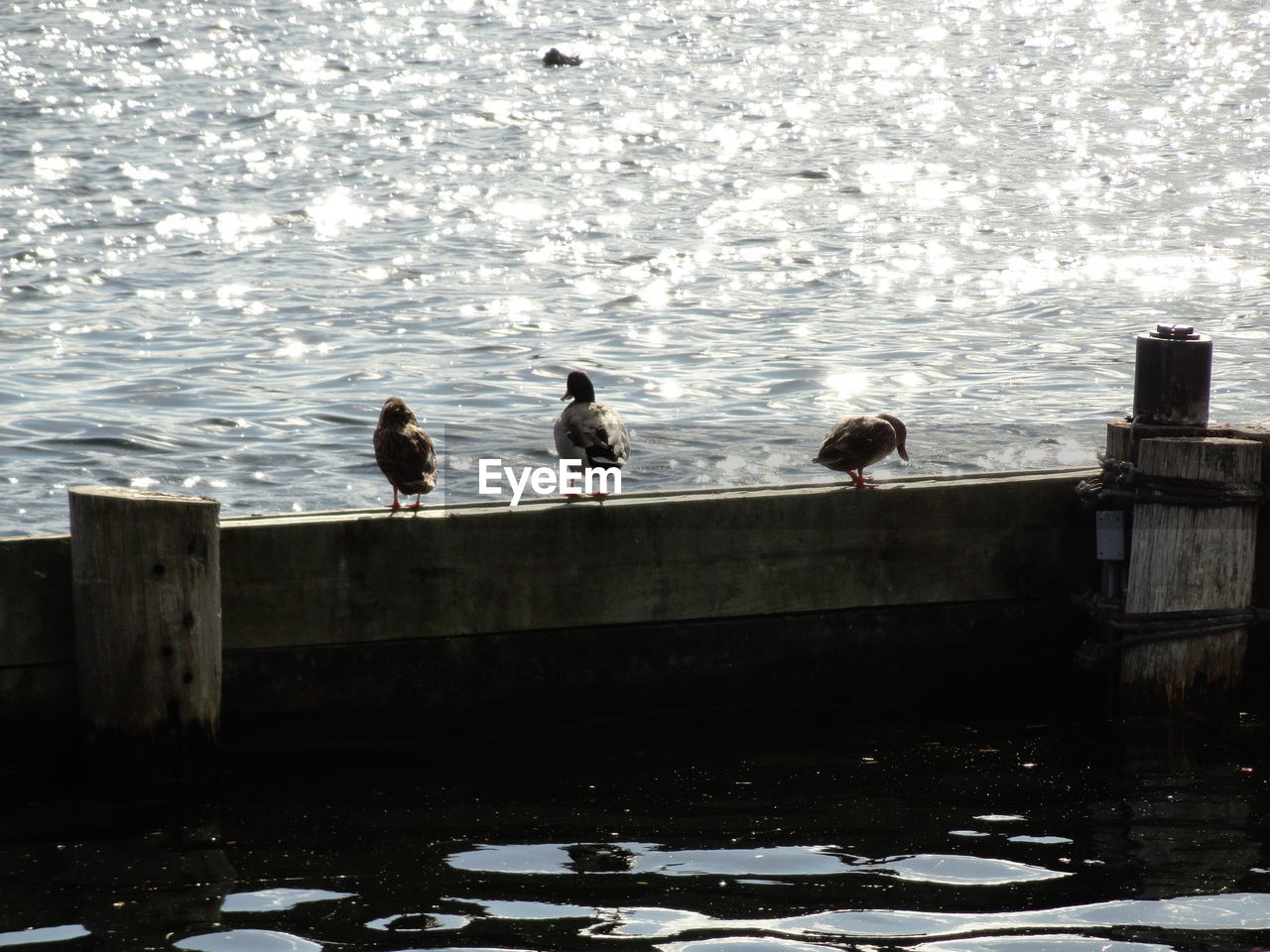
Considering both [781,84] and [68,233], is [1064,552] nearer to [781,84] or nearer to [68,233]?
[68,233]

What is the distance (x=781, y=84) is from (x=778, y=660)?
3752 centimetres

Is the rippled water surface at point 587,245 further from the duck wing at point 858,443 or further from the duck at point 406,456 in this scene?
the duck wing at point 858,443

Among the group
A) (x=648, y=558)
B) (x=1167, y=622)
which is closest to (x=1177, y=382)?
(x=1167, y=622)

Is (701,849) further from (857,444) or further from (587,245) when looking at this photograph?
(587,245)

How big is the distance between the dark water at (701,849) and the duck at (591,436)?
1.75 m

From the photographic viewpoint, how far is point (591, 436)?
8719 mm

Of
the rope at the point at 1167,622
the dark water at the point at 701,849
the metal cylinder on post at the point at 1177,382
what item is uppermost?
the metal cylinder on post at the point at 1177,382

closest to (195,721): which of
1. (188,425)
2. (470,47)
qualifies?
(188,425)

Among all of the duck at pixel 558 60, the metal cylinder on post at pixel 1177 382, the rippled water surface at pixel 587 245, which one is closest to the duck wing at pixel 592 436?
the metal cylinder on post at pixel 1177 382

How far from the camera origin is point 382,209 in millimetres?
27312

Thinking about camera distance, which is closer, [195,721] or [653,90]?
[195,721]

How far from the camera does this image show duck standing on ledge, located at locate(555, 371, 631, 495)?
28.6ft

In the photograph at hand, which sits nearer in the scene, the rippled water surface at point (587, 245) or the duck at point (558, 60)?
the rippled water surface at point (587, 245)

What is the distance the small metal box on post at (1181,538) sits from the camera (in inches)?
297
